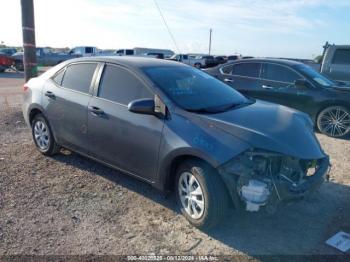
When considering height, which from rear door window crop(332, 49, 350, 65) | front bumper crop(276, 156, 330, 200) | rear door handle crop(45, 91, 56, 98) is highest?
rear door window crop(332, 49, 350, 65)

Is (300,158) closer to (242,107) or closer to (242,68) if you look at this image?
(242,107)

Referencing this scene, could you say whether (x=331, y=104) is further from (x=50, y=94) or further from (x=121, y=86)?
(x=50, y=94)

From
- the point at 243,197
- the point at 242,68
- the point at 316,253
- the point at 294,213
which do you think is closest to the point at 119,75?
the point at 243,197

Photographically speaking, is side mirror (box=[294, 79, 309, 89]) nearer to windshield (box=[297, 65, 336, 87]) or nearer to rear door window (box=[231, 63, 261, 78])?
windshield (box=[297, 65, 336, 87])

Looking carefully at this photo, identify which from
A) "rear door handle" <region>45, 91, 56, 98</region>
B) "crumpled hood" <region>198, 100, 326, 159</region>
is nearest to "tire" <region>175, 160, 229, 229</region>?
"crumpled hood" <region>198, 100, 326, 159</region>

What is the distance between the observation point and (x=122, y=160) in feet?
14.3

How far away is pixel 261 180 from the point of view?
3.33 m

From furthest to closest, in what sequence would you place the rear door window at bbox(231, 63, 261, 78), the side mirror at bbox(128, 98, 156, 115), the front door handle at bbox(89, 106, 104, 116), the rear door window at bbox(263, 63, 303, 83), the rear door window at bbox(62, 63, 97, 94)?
the rear door window at bbox(231, 63, 261, 78) → the rear door window at bbox(263, 63, 303, 83) → the rear door window at bbox(62, 63, 97, 94) → the front door handle at bbox(89, 106, 104, 116) → the side mirror at bbox(128, 98, 156, 115)

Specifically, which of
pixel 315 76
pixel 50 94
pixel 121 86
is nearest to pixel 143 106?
pixel 121 86

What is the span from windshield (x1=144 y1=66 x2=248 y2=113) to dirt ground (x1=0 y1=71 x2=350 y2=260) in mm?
1202

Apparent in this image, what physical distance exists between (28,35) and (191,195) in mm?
6663

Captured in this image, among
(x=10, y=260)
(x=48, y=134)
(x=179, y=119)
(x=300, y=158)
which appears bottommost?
(x=10, y=260)

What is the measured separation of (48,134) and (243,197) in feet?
11.2

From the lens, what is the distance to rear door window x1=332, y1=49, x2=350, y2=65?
36.4 ft
